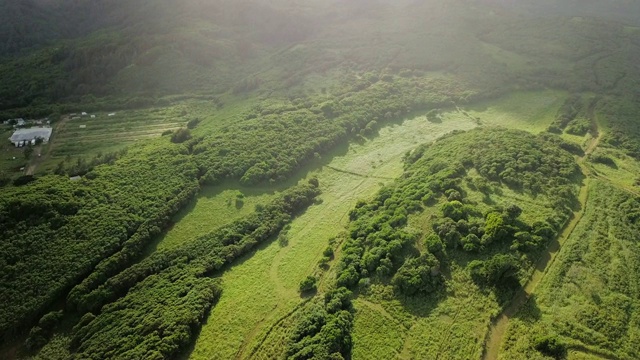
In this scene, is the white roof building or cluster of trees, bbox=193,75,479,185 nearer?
cluster of trees, bbox=193,75,479,185

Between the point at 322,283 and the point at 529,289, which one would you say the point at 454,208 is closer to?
the point at 529,289

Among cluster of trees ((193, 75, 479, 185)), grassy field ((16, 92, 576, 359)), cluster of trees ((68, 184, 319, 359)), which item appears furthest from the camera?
cluster of trees ((193, 75, 479, 185))

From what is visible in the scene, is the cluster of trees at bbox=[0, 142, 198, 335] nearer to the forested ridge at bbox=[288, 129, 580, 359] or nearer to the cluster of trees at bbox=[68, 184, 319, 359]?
the cluster of trees at bbox=[68, 184, 319, 359]

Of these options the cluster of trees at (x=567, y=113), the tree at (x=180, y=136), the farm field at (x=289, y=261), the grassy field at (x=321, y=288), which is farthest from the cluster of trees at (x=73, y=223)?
the cluster of trees at (x=567, y=113)

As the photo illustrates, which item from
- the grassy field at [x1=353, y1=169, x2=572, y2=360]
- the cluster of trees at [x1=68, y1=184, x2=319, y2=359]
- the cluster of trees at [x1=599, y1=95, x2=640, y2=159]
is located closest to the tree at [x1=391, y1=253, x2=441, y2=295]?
the grassy field at [x1=353, y1=169, x2=572, y2=360]

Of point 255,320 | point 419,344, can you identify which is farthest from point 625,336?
point 255,320

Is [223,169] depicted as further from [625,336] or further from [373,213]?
[625,336]

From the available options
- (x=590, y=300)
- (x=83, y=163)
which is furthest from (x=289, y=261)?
(x=83, y=163)

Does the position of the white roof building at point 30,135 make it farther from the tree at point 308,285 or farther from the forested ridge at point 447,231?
the tree at point 308,285

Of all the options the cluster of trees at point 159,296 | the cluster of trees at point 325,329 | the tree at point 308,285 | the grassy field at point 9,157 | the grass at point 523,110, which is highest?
the cluster of trees at point 325,329
